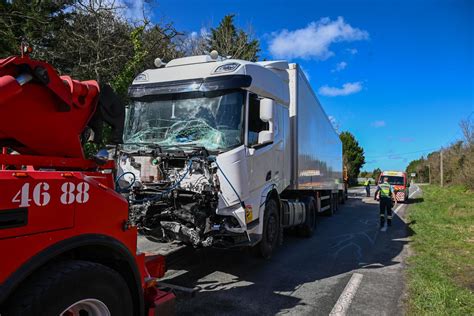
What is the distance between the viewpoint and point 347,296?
520cm

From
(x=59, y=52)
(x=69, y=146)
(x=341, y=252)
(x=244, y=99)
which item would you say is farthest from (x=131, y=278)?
(x=59, y=52)

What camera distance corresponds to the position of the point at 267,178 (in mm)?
6246

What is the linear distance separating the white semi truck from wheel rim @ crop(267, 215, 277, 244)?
17mm

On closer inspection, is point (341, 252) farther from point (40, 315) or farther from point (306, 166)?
point (40, 315)

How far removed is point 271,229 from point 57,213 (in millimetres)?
4457

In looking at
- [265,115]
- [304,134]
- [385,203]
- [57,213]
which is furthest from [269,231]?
[385,203]

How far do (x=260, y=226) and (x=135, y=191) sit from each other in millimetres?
1929

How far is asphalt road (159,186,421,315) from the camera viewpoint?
4.73 meters

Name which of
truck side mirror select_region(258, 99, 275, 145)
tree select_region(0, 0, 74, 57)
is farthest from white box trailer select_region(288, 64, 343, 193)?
tree select_region(0, 0, 74, 57)

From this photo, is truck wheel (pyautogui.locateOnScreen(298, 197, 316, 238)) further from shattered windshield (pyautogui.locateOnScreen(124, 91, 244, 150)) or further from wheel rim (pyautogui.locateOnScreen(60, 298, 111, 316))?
wheel rim (pyautogui.locateOnScreen(60, 298, 111, 316))

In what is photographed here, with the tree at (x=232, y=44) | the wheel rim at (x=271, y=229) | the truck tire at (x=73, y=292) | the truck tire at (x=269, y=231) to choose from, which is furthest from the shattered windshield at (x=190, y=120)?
the tree at (x=232, y=44)

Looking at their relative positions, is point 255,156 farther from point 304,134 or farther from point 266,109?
point 304,134

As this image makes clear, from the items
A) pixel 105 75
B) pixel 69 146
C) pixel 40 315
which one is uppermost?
pixel 105 75

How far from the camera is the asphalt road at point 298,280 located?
4727 millimetres
